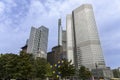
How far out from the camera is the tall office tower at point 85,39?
160m

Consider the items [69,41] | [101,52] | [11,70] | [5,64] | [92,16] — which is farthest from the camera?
[69,41]

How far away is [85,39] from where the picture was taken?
169 metres

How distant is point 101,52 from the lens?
531 ft

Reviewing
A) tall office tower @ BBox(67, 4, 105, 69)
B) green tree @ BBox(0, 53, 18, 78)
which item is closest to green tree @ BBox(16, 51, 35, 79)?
green tree @ BBox(0, 53, 18, 78)

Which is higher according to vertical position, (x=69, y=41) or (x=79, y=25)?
(x=79, y=25)

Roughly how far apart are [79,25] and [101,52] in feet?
143

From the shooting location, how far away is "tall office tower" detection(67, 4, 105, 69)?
160 meters

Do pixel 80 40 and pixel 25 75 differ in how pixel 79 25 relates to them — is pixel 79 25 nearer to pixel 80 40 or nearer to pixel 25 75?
pixel 80 40

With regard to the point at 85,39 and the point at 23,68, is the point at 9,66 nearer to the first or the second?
the point at 23,68

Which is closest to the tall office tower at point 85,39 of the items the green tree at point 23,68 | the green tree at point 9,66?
the green tree at point 9,66

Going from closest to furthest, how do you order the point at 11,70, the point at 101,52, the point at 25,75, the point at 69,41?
the point at 25,75 < the point at 11,70 < the point at 101,52 < the point at 69,41

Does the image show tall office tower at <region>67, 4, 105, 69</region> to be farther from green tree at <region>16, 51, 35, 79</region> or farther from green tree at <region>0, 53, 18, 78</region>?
green tree at <region>16, 51, 35, 79</region>

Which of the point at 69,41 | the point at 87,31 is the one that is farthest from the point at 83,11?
the point at 69,41

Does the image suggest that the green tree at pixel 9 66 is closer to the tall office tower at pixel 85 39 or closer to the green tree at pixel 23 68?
the green tree at pixel 23 68
